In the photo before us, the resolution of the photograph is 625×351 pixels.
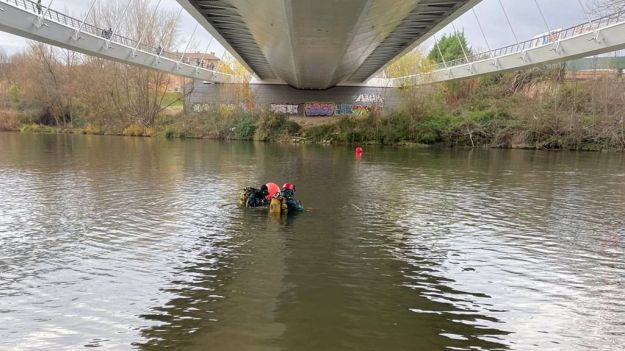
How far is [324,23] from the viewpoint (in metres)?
19.5

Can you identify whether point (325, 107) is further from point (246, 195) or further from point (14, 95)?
point (246, 195)

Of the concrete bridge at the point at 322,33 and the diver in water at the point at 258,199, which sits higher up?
the concrete bridge at the point at 322,33

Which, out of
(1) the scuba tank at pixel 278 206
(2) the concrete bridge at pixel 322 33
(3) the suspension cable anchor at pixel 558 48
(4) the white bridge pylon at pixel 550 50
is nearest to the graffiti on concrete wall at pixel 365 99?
(4) the white bridge pylon at pixel 550 50

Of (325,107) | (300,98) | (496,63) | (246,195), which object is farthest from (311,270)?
(300,98)

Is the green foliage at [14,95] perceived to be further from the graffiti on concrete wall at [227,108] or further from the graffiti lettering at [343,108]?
the graffiti lettering at [343,108]

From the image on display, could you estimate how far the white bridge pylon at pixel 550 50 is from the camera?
26844mm

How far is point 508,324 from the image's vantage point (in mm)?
6895

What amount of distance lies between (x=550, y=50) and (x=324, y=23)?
67.3 ft

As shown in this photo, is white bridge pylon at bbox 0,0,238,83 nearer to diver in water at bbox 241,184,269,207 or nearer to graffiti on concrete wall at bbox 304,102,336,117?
diver in water at bbox 241,184,269,207

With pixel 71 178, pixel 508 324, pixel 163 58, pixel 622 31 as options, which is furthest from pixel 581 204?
pixel 163 58

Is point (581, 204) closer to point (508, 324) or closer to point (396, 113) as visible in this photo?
point (508, 324)

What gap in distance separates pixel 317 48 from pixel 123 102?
138ft

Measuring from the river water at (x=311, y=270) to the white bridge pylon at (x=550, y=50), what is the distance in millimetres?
12512

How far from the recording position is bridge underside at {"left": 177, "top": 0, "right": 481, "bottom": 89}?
17.3 m
